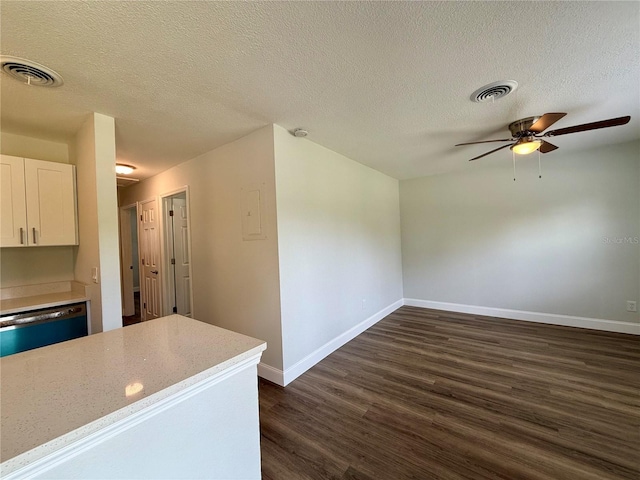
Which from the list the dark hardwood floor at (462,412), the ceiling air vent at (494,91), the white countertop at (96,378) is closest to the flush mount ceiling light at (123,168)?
the white countertop at (96,378)

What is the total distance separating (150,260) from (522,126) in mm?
5275

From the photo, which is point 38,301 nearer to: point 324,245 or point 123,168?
point 123,168

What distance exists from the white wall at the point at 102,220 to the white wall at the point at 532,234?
4.48 metres

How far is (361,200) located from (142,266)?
3924mm

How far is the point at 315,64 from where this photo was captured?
162 centimetres

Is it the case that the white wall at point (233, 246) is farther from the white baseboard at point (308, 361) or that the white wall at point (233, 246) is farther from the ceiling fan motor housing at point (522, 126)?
Result: the ceiling fan motor housing at point (522, 126)

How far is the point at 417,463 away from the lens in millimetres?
1615

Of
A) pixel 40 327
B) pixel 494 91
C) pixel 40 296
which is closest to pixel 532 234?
pixel 494 91

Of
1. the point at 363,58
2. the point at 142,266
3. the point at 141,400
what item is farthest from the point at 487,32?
the point at 142,266

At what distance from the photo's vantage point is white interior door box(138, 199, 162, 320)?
4.12 meters

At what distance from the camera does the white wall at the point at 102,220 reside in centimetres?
214

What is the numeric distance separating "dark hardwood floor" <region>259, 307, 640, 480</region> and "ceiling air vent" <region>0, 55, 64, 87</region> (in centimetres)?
275

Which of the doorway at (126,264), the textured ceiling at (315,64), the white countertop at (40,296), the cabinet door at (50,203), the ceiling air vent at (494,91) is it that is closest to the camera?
the textured ceiling at (315,64)

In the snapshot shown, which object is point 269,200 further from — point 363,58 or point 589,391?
point 589,391
